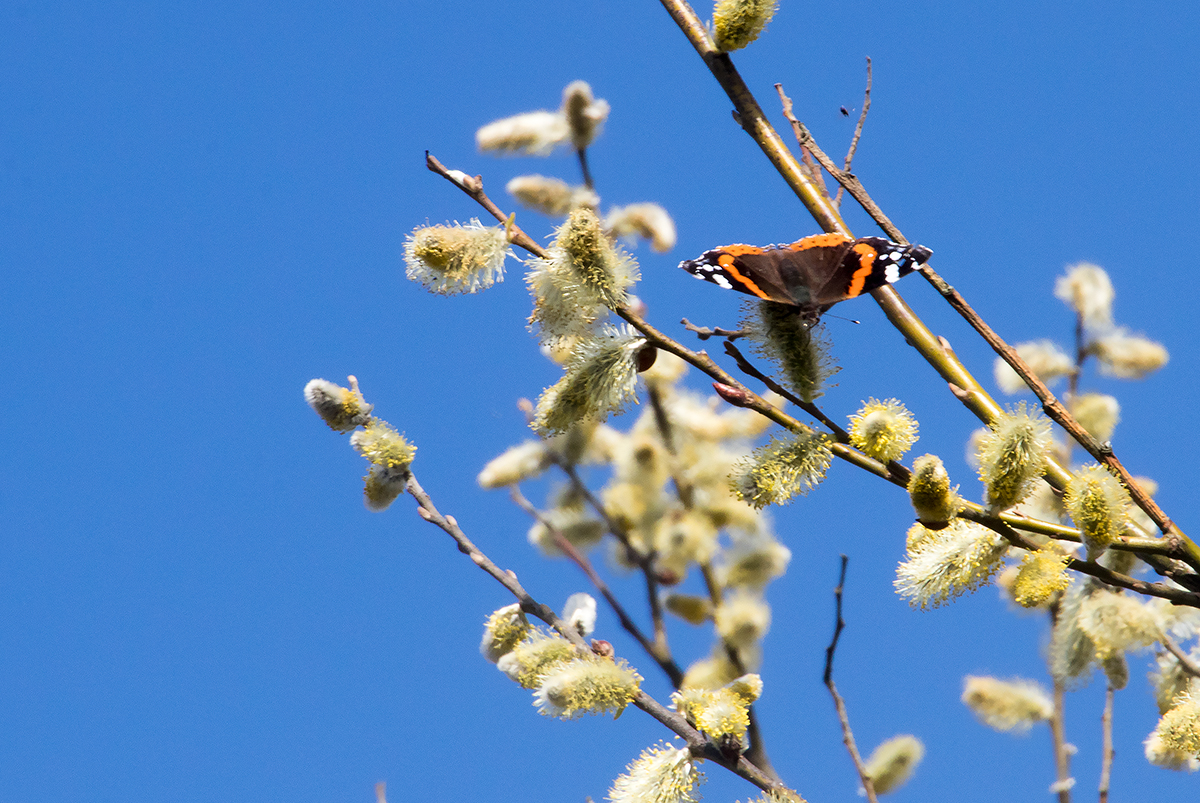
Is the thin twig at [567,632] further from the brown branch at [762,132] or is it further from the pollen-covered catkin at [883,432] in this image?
the brown branch at [762,132]

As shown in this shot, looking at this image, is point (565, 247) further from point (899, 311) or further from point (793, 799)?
point (793, 799)

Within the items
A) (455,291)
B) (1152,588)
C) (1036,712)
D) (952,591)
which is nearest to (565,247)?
(455,291)

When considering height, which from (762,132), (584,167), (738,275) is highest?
(584,167)

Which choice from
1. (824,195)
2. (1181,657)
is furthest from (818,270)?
(1181,657)

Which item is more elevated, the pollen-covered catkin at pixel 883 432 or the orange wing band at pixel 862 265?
the orange wing band at pixel 862 265

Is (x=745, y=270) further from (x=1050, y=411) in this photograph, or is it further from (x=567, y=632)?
(x=567, y=632)

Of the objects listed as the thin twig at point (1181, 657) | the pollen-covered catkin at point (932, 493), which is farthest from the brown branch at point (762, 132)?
the thin twig at point (1181, 657)

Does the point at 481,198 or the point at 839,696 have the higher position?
the point at 481,198

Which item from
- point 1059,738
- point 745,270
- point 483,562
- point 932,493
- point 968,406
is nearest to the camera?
point 932,493

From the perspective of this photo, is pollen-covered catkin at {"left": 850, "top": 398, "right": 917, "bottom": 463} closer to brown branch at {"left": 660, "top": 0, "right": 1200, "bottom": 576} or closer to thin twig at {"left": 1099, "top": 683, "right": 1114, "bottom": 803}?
brown branch at {"left": 660, "top": 0, "right": 1200, "bottom": 576}

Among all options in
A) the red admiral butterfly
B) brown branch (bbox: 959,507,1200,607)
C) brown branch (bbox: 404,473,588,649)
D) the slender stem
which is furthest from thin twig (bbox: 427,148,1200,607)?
the slender stem
